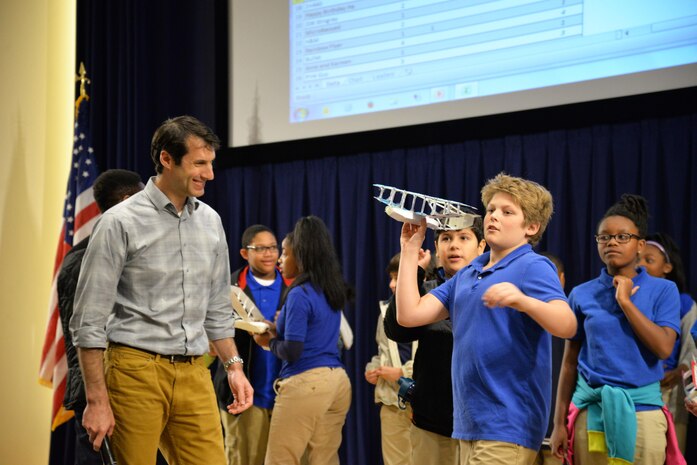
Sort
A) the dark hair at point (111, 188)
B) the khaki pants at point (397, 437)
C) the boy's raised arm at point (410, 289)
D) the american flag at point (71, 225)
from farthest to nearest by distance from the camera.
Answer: the american flag at point (71, 225) → the khaki pants at point (397, 437) → the dark hair at point (111, 188) → the boy's raised arm at point (410, 289)

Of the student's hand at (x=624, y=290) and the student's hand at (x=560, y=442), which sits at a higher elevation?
the student's hand at (x=624, y=290)

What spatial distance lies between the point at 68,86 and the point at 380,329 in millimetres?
3846

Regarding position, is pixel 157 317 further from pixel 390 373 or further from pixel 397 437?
pixel 397 437

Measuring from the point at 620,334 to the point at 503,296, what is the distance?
110cm

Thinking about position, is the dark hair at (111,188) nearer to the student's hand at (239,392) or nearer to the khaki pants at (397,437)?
the student's hand at (239,392)

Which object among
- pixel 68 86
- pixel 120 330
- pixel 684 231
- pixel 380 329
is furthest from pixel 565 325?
pixel 68 86

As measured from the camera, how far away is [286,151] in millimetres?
6160

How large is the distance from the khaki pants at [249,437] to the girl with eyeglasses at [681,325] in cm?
214

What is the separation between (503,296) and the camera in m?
2.11

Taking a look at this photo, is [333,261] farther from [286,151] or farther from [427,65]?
[286,151]

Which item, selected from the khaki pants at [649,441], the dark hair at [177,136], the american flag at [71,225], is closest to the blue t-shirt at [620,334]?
the khaki pants at [649,441]

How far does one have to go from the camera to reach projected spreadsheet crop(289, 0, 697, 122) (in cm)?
A: 448

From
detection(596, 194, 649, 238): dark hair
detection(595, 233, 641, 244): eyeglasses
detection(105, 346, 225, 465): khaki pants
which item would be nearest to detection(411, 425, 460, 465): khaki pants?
detection(105, 346, 225, 465): khaki pants

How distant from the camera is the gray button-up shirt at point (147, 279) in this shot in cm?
245
